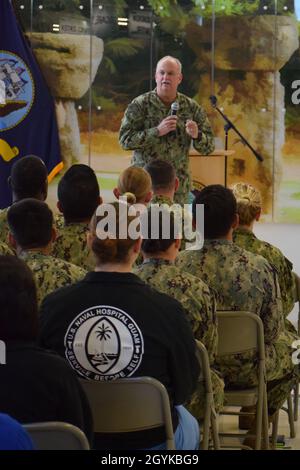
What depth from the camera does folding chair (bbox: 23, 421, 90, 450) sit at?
2205mm

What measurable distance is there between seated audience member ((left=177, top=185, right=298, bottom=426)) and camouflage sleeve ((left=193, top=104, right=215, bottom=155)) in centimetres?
242

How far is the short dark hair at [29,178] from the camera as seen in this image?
4.82 meters

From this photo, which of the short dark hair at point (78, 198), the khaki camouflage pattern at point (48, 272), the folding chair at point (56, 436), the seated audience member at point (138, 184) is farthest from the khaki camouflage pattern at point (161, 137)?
the folding chair at point (56, 436)

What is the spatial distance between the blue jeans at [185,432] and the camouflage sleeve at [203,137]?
3.51m

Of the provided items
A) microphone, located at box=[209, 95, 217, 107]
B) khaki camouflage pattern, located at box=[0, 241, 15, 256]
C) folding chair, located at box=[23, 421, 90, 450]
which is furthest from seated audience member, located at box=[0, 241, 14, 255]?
microphone, located at box=[209, 95, 217, 107]

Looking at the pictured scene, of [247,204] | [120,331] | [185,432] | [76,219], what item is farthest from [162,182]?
[120,331]

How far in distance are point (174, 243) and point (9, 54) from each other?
6056 millimetres

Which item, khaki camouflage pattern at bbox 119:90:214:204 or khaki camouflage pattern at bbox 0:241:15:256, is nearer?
khaki camouflage pattern at bbox 0:241:15:256

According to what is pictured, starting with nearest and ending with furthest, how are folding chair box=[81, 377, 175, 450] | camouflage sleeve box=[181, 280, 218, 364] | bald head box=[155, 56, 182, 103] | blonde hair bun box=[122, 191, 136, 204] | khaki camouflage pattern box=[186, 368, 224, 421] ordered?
1. folding chair box=[81, 377, 175, 450]
2. camouflage sleeve box=[181, 280, 218, 364]
3. khaki camouflage pattern box=[186, 368, 224, 421]
4. blonde hair bun box=[122, 191, 136, 204]
5. bald head box=[155, 56, 182, 103]

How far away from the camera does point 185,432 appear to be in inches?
120

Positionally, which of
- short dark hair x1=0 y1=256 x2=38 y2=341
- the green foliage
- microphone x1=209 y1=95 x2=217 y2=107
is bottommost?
short dark hair x1=0 y1=256 x2=38 y2=341

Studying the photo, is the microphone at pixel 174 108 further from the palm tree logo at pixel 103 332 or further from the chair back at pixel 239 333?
the palm tree logo at pixel 103 332

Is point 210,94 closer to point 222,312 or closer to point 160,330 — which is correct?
point 222,312

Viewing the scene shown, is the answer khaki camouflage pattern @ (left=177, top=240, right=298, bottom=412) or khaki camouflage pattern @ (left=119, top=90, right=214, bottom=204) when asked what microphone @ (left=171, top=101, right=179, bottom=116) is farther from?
khaki camouflage pattern @ (left=177, top=240, right=298, bottom=412)
